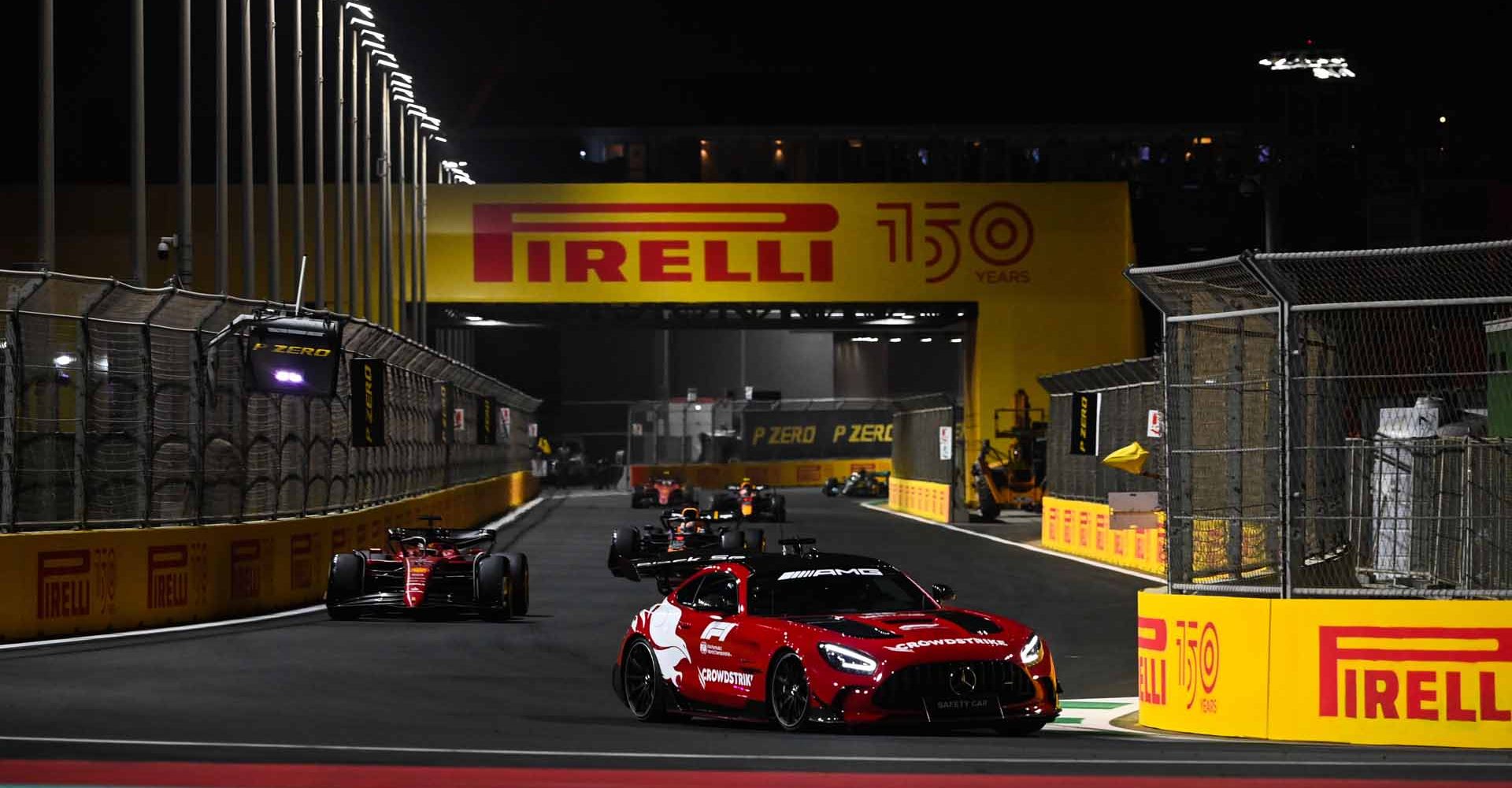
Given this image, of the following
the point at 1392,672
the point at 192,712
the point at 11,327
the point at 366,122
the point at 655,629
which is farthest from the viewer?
the point at 366,122

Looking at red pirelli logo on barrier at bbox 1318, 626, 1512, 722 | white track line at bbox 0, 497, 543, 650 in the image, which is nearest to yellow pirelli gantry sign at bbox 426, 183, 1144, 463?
white track line at bbox 0, 497, 543, 650

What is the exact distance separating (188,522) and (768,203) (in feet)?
116

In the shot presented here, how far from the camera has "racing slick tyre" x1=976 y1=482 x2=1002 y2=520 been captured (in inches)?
1921

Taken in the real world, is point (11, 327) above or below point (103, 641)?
above

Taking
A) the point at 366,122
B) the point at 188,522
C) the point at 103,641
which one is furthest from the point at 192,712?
the point at 366,122

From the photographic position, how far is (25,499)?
717 inches

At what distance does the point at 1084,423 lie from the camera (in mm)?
33656

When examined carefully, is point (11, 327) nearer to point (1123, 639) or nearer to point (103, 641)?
point (103, 641)

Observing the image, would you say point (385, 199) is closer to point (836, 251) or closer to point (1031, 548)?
point (836, 251)

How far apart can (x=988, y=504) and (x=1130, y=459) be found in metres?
19.4

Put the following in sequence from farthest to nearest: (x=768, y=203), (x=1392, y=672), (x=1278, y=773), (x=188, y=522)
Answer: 1. (x=768, y=203)
2. (x=188, y=522)
3. (x=1392, y=672)
4. (x=1278, y=773)

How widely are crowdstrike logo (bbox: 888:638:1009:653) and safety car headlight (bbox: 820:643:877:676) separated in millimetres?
160

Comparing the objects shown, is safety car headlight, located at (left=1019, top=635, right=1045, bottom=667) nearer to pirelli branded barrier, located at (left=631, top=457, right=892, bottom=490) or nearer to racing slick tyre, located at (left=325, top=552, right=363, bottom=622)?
racing slick tyre, located at (left=325, top=552, right=363, bottom=622)

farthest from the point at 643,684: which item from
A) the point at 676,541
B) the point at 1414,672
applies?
the point at 676,541
